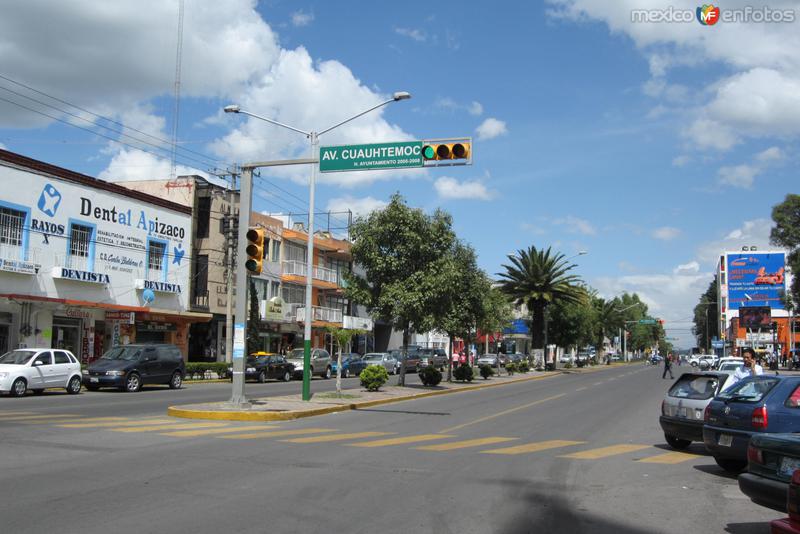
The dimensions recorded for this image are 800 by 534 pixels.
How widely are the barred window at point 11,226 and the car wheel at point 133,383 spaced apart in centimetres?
879

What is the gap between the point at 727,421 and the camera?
1061 cm

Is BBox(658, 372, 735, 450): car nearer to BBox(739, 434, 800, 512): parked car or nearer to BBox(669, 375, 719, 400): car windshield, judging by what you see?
BBox(669, 375, 719, 400): car windshield

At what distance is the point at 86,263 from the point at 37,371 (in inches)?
463

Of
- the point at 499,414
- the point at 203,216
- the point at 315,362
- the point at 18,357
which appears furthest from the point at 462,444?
the point at 203,216

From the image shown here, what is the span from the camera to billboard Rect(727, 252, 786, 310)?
7994 cm

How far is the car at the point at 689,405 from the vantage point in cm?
1295

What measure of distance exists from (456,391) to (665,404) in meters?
18.2

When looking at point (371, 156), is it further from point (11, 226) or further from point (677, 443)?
point (11, 226)

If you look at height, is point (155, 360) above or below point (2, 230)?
below

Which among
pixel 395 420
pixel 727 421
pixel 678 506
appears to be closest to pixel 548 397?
pixel 395 420

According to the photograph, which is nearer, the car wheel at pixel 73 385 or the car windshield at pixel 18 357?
the car windshield at pixel 18 357

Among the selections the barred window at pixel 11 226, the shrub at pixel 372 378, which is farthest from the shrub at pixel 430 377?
the barred window at pixel 11 226

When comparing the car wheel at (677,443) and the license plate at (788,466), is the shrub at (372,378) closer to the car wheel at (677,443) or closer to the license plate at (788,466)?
the car wheel at (677,443)

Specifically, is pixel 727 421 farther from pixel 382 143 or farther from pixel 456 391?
pixel 456 391
